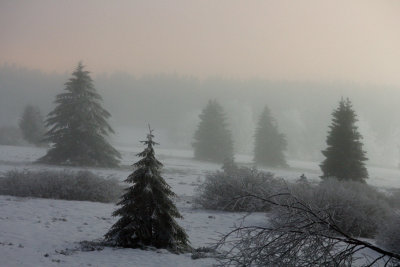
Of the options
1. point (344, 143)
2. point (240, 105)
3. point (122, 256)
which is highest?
point (240, 105)


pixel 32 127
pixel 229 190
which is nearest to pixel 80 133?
pixel 229 190

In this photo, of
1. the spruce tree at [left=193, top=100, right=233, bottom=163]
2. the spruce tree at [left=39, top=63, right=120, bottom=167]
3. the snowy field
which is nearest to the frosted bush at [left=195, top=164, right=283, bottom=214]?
the snowy field

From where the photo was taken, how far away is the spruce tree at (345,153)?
25.8 meters

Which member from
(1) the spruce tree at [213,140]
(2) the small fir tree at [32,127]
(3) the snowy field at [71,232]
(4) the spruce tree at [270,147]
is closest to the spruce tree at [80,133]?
(3) the snowy field at [71,232]

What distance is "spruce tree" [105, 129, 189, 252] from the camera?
1014 centimetres

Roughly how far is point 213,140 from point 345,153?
29.6 meters

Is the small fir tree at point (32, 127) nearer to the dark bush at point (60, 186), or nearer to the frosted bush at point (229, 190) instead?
the dark bush at point (60, 186)

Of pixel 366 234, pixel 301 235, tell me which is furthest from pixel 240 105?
pixel 301 235

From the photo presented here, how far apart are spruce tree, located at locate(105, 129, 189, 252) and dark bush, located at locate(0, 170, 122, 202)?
767 centimetres

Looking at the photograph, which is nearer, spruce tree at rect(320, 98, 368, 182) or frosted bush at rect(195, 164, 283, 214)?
frosted bush at rect(195, 164, 283, 214)

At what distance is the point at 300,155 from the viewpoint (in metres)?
86.9

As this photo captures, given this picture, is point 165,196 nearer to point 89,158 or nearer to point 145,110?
point 89,158

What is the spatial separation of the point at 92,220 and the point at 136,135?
355ft

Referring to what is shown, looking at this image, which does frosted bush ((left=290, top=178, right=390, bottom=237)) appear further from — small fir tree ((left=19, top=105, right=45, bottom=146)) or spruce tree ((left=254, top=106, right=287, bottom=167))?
small fir tree ((left=19, top=105, right=45, bottom=146))
